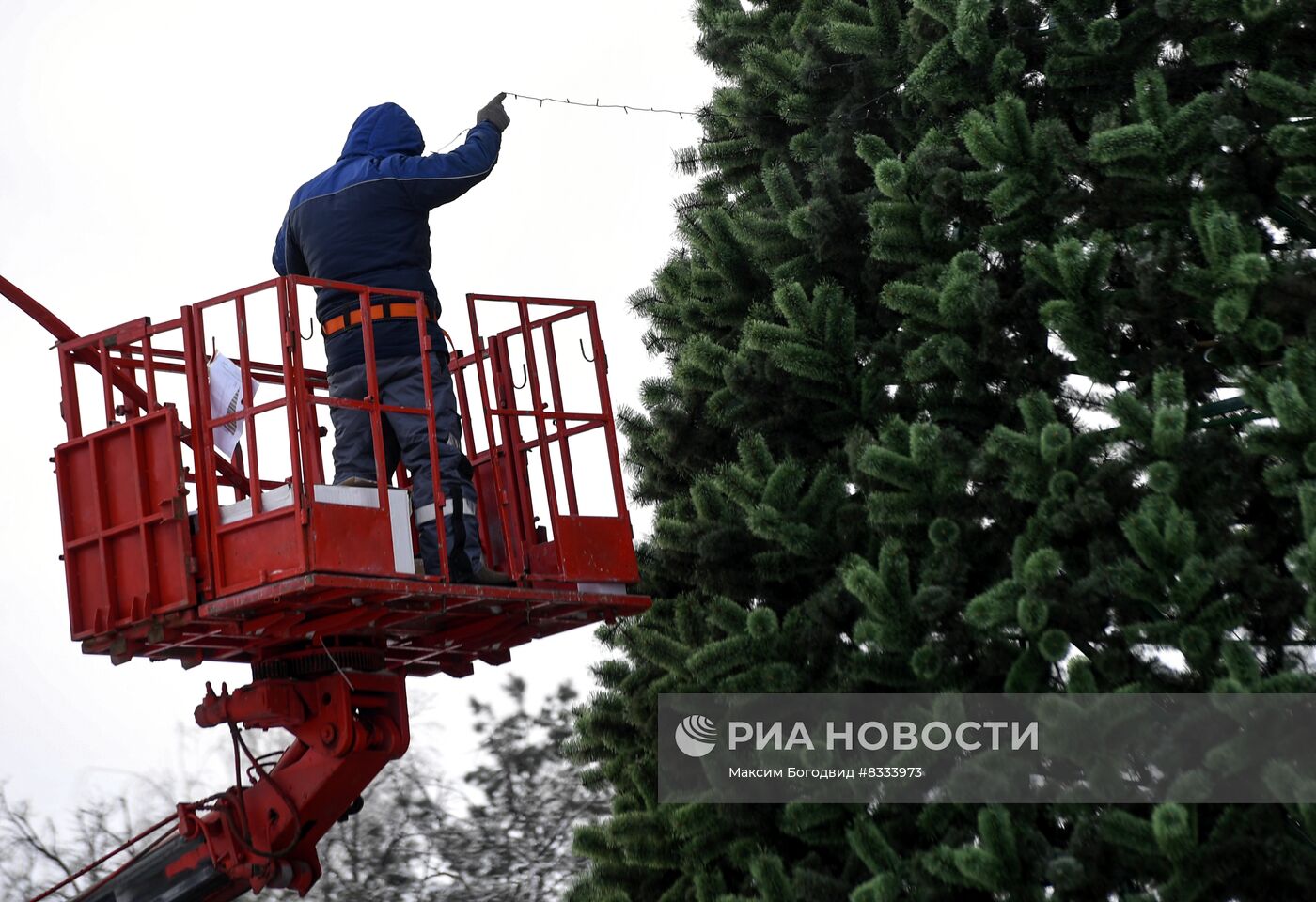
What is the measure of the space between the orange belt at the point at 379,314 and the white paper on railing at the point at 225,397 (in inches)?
25.2

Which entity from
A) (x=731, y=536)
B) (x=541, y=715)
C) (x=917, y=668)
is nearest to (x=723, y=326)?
(x=731, y=536)

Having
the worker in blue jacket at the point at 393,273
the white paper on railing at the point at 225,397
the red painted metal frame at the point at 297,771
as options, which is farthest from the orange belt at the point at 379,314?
the red painted metal frame at the point at 297,771

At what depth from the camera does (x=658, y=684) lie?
1072cm

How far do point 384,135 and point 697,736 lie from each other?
154 inches

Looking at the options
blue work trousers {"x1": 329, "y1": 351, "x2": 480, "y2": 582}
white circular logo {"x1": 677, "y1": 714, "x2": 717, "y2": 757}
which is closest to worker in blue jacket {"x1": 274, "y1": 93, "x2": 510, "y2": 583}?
blue work trousers {"x1": 329, "y1": 351, "x2": 480, "y2": 582}

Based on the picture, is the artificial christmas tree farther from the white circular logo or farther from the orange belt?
the orange belt

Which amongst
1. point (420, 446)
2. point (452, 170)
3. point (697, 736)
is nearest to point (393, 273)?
point (452, 170)

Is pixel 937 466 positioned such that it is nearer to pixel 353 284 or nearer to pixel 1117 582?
pixel 1117 582

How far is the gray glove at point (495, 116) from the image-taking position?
1050 centimetres

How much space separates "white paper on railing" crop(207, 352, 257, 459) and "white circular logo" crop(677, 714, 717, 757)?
9.81 ft

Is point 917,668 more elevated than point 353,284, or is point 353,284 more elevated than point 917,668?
point 353,284

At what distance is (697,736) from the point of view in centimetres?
1026

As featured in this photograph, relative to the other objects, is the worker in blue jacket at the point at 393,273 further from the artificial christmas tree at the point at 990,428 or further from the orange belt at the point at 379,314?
the artificial christmas tree at the point at 990,428

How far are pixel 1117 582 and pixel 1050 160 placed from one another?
2.51 metres
